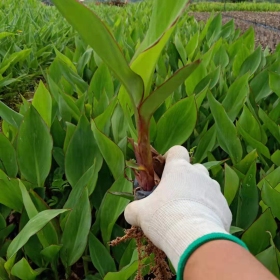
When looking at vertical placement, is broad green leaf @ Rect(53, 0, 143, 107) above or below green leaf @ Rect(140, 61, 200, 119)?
above

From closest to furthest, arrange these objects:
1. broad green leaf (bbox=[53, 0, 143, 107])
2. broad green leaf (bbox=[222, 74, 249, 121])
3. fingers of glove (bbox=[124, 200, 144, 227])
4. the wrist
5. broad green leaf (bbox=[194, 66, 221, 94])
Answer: broad green leaf (bbox=[53, 0, 143, 107]) → the wrist → fingers of glove (bbox=[124, 200, 144, 227]) → broad green leaf (bbox=[222, 74, 249, 121]) → broad green leaf (bbox=[194, 66, 221, 94])

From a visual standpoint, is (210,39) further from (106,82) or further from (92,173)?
(92,173)

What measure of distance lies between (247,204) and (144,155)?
296mm

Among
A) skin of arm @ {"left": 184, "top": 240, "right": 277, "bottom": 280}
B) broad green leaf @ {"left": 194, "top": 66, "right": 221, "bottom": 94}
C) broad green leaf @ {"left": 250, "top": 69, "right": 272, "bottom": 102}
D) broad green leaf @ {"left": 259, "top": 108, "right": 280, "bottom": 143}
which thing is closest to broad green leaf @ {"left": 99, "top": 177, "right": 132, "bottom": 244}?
skin of arm @ {"left": 184, "top": 240, "right": 277, "bottom": 280}

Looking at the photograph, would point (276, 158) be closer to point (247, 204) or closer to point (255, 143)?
point (255, 143)

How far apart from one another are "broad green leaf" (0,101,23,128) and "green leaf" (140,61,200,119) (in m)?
0.62

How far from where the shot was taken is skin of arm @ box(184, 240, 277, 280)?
1.96 ft

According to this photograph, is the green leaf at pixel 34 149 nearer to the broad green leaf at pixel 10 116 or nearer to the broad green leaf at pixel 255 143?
the broad green leaf at pixel 10 116

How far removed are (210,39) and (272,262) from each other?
6.01ft

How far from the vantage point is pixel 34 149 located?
1.06 metres

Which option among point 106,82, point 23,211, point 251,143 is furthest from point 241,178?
point 106,82

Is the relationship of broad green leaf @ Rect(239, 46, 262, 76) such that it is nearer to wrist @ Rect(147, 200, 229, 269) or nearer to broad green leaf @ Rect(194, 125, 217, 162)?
broad green leaf @ Rect(194, 125, 217, 162)

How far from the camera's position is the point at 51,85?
4.63 ft

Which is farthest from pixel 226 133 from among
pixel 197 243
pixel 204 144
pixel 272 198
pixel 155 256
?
pixel 197 243
